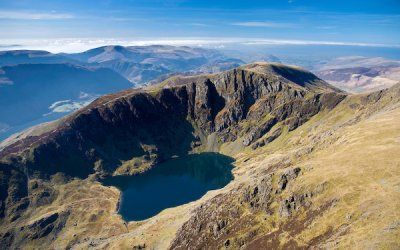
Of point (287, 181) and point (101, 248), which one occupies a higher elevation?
point (287, 181)

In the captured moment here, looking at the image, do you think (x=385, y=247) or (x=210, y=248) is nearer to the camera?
(x=385, y=247)

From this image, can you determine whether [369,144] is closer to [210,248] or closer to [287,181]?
[287,181]

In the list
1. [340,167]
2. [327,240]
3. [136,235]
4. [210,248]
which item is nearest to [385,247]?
[327,240]

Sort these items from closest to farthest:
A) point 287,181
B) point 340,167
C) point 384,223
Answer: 1. point 384,223
2. point 340,167
3. point 287,181

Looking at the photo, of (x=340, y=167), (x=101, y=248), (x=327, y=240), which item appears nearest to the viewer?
(x=327, y=240)

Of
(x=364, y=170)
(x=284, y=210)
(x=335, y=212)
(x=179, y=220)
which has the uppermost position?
(x=364, y=170)

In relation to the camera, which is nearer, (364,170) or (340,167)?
(364,170)

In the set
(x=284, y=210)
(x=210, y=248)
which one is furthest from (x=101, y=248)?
(x=284, y=210)

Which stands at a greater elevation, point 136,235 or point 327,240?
point 327,240

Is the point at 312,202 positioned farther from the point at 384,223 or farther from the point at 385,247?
the point at 385,247
